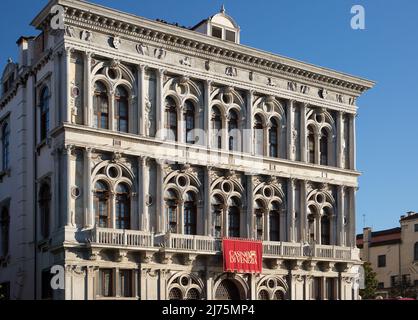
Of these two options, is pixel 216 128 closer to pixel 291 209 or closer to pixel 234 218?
pixel 234 218

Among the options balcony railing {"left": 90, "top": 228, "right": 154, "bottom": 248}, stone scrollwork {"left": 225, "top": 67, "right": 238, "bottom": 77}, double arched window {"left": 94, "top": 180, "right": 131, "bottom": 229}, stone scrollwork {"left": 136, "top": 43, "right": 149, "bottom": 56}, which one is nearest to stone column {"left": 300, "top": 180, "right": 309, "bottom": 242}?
stone scrollwork {"left": 225, "top": 67, "right": 238, "bottom": 77}

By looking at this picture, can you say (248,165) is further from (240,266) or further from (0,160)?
(0,160)

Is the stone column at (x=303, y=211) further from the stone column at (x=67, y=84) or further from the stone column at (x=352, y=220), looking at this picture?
the stone column at (x=67, y=84)

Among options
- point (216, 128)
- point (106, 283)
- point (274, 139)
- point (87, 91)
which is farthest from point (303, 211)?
point (87, 91)

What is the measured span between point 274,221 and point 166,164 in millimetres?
7031

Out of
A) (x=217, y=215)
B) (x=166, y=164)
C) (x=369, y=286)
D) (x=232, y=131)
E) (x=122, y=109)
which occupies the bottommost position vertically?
(x=369, y=286)

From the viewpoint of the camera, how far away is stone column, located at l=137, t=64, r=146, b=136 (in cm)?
3222

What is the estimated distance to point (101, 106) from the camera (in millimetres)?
31672

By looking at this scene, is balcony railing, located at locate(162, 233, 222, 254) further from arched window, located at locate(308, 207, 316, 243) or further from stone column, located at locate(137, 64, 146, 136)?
arched window, located at locate(308, 207, 316, 243)

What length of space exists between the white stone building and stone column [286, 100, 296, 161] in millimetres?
61

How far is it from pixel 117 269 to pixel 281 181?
10.3 metres

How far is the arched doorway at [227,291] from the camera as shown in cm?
3375
